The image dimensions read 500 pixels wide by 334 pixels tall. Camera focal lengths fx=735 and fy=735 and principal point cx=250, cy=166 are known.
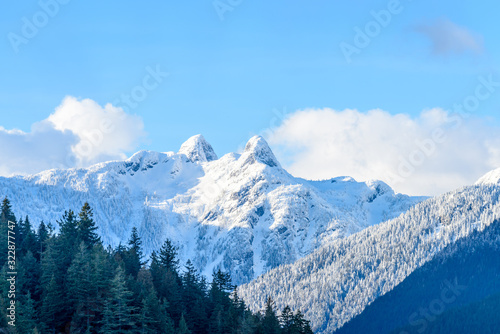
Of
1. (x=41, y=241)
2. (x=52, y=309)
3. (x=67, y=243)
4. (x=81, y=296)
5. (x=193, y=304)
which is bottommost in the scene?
(x=52, y=309)

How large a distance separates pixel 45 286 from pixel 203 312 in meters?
27.8

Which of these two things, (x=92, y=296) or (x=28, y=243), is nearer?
(x=92, y=296)

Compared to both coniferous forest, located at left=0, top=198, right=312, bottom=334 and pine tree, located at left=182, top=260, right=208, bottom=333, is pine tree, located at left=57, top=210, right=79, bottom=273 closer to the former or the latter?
coniferous forest, located at left=0, top=198, right=312, bottom=334

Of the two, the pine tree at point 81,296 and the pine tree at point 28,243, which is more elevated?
the pine tree at point 28,243

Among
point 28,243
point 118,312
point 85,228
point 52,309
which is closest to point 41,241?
point 28,243

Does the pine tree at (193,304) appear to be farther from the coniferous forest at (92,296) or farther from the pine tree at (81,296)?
the pine tree at (81,296)

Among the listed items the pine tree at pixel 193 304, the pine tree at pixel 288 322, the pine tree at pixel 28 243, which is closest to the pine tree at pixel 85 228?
the pine tree at pixel 28 243

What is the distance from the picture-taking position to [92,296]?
88.0 m

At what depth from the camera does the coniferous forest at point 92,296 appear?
280 ft

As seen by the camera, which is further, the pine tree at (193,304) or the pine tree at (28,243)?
the pine tree at (28,243)

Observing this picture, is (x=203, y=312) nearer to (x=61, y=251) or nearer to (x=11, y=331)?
(x=61, y=251)

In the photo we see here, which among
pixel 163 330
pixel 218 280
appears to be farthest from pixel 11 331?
pixel 218 280

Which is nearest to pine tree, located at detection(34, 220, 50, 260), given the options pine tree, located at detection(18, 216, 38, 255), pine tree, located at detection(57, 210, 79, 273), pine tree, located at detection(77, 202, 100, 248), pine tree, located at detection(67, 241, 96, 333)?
pine tree, located at detection(18, 216, 38, 255)

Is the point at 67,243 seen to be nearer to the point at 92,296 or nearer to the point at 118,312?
the point at 92,296
